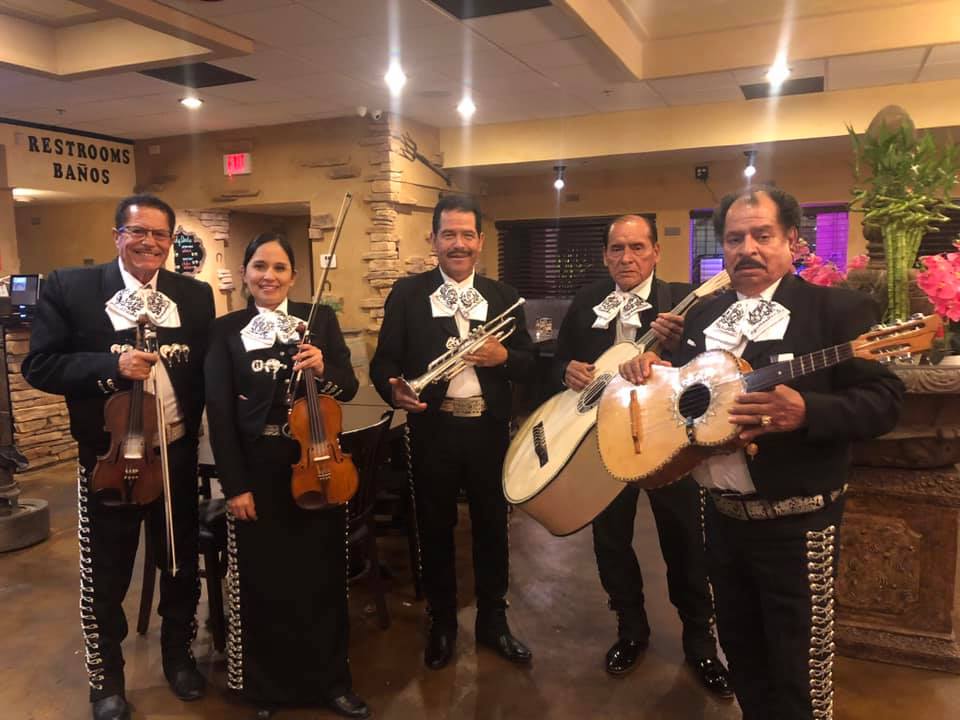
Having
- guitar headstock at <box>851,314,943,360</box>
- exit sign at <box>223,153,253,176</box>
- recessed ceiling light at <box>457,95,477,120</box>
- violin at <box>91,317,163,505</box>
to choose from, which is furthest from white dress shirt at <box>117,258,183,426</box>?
exit sign at <box>223,153,253,176</box>

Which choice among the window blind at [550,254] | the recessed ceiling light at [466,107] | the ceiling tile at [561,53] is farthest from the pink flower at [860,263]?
the window blind at [550,254]

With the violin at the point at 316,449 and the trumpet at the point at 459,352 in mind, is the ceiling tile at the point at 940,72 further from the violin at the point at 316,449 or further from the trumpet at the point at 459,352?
the violin at the point at 316,449

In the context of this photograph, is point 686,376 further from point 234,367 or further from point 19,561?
point 19,561

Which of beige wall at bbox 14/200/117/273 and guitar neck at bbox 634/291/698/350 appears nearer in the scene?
guitar neck at bbox 634/291/698/350

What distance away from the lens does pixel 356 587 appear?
3.53 meters

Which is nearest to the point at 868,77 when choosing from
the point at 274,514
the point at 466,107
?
the point at 466,107

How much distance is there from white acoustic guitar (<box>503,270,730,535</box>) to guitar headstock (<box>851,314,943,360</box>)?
→ 579 mm

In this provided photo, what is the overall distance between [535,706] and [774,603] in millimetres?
1092

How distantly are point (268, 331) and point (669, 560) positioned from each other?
5.39 ft

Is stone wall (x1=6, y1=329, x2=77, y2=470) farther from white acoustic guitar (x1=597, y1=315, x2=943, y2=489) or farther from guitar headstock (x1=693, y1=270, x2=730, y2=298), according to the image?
guitar headstock (x1=693, y1=270, x2=730, y2=298)

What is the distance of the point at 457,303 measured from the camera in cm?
263

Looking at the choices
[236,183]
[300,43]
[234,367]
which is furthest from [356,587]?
[236,183]

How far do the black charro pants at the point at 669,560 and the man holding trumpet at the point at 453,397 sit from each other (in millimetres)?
396

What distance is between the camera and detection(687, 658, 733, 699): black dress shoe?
8.32ft
